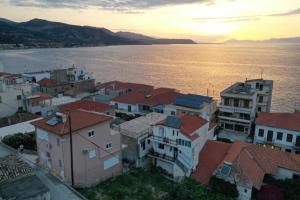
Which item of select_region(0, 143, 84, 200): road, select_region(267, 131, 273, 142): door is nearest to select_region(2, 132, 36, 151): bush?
select_region(0, 143, 84, 200): road

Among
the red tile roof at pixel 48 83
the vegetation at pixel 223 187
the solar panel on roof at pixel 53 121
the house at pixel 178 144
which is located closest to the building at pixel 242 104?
the house at pixel 178 144

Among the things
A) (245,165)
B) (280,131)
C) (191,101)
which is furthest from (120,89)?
(245,165)

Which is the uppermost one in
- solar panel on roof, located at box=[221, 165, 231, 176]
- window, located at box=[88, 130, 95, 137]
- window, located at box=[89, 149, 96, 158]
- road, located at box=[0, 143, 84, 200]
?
window, located at box=[88, 130, 95, 137]

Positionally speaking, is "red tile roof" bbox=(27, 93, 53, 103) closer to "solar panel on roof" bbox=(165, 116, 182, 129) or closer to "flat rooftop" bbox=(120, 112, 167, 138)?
"flat rooftop" bbox=(120, 112, 167, 138)

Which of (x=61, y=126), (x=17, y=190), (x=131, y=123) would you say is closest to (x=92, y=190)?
(x=61, y=126)

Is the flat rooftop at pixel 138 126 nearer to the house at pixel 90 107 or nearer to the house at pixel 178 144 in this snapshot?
the house at pixel 178 144
